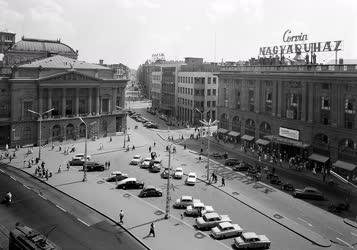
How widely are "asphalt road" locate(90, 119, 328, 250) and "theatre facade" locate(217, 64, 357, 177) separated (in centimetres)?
→ 2360

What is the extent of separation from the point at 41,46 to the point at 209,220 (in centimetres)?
10198

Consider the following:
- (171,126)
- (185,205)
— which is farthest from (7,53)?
(185,205)

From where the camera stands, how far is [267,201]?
54219 millimetres

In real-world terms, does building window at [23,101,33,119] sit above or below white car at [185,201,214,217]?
above

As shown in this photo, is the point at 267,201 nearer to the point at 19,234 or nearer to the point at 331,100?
the point at 331,100

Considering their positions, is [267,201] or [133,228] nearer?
[133,228]

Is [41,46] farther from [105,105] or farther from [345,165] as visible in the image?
[345,165]

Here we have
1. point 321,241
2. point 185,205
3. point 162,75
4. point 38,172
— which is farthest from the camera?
point 162,75

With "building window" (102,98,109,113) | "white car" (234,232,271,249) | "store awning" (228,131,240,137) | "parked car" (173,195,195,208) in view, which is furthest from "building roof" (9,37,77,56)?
"white car" (234,232,271,249)

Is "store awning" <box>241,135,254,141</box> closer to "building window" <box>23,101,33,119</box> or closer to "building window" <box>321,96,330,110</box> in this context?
"building window" <box>321,96,330,110</box>

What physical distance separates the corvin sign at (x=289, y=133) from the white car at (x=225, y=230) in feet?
136

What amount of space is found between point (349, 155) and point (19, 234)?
5532 cm

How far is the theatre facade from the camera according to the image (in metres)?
67.4

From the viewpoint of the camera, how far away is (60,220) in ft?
148
